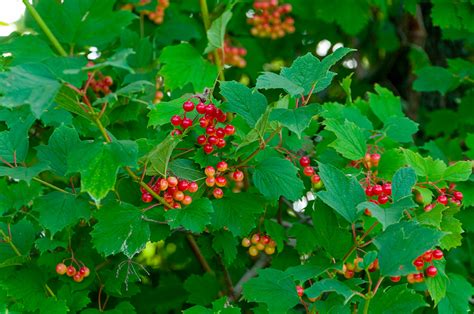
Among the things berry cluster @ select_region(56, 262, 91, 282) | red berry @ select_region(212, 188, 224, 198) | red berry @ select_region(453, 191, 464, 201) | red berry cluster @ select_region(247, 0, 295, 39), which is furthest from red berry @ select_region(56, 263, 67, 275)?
red berry cluster @ select_region(247, 0, 295, 39)

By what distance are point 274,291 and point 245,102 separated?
1.46 feet

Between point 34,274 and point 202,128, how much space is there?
1.95 feet

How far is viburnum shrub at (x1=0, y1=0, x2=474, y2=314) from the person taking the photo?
1320mm

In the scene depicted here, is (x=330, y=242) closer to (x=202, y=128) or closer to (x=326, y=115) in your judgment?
(x=202, y=128)

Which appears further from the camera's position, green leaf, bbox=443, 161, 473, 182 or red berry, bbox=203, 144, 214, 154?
green leaf, bbox=443, 161, 473, 182

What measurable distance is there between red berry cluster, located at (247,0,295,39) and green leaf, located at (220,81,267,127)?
1.58m

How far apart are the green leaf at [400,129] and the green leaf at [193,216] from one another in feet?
2.42

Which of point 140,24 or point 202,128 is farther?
point 140,24

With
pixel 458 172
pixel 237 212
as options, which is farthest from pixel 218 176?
pixel 458 172

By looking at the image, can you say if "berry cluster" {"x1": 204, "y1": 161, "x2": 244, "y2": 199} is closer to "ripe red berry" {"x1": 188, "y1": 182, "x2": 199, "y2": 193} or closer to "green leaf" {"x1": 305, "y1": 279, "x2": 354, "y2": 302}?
"ripe red berry" {"x1": 188, "y1": 182, "x2": 199, "y2": 193}

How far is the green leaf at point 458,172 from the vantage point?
169 cm

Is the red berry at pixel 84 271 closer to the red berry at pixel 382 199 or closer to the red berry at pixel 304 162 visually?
the red berry at pixel 304 162

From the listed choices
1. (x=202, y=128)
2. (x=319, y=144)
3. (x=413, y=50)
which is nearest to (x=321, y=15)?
(x=413, y=50)

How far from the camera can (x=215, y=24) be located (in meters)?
2.05
